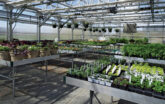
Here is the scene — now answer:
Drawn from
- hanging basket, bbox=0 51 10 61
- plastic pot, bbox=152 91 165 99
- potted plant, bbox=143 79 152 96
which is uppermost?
hanging basket, bbox=0 51 10 61

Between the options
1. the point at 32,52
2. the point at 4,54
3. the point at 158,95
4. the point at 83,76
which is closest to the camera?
the point at 158,95

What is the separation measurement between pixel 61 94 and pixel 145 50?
8.20 feet

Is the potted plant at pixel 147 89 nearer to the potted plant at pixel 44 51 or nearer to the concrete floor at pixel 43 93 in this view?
the concrete floor at pixel 43 93

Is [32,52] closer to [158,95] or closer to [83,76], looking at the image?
[83,76]

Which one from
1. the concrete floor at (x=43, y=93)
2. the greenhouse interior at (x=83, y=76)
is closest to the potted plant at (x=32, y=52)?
the greenhouse interior at (x=83, y=76)

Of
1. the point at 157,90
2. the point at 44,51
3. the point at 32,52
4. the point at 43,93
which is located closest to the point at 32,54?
the point at 32,52

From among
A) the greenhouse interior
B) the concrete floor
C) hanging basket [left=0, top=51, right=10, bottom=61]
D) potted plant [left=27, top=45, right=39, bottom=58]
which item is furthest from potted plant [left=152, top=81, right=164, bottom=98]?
hanging basket [left=0, top=51, right=10, bottom=61]

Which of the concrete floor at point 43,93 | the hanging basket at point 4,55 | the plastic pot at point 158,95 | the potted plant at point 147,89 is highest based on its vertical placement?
the hanging basket at point 4,55

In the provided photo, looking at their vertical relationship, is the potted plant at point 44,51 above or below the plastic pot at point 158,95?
above

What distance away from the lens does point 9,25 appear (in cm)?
793

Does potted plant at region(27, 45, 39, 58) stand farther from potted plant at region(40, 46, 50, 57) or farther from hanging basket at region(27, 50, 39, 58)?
potted plant at region(40, 46, 50, 57)

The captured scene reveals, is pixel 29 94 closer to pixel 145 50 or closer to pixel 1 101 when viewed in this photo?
pixel 1 101

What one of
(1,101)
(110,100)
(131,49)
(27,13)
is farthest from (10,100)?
(27,13)

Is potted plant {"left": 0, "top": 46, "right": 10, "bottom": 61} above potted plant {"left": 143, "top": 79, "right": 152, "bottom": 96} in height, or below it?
above
